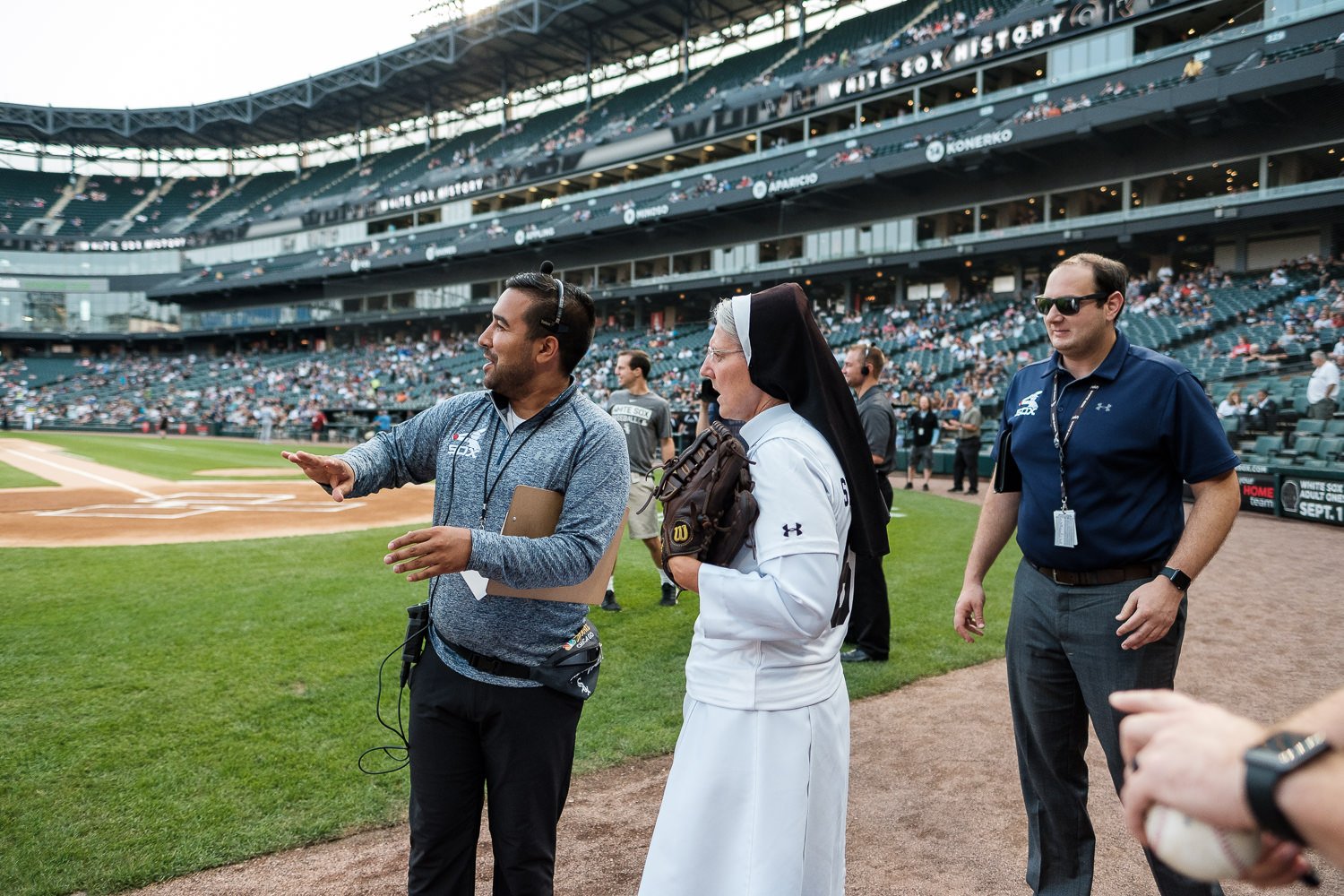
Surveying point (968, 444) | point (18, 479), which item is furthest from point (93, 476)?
point (968, 444)

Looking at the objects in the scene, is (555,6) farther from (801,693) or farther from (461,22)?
(801,693)

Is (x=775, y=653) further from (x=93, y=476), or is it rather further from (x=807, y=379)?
(x=93, y=476)

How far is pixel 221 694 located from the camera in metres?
5.07

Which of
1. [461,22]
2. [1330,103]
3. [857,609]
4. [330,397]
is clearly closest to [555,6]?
[461,22]

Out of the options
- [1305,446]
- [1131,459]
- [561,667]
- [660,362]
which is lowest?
[1305,446]

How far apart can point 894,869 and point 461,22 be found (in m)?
64.9

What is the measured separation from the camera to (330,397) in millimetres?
48125

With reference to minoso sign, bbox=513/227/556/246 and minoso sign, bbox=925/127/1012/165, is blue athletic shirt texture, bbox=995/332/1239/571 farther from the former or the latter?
minoso sign, bbox=513/227/556/246

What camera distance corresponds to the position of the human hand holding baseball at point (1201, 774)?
1012 millimetres

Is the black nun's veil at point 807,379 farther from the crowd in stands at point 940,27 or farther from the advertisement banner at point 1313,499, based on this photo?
the crowd in stands at point 940,27

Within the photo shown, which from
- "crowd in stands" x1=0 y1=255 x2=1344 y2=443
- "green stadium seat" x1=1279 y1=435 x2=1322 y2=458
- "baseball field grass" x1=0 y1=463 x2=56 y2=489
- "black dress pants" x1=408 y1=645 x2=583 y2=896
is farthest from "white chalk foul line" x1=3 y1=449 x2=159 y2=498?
"green stadium seat" x1=1279 y1=435 x2=1322 y2=458

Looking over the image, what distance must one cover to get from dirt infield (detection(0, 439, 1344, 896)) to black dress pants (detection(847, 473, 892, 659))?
358 mm

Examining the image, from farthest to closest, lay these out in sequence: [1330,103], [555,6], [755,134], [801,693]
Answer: [555,6]
[755,134]
[1330,103]
[801,693]

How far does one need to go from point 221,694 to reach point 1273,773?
5.60m
